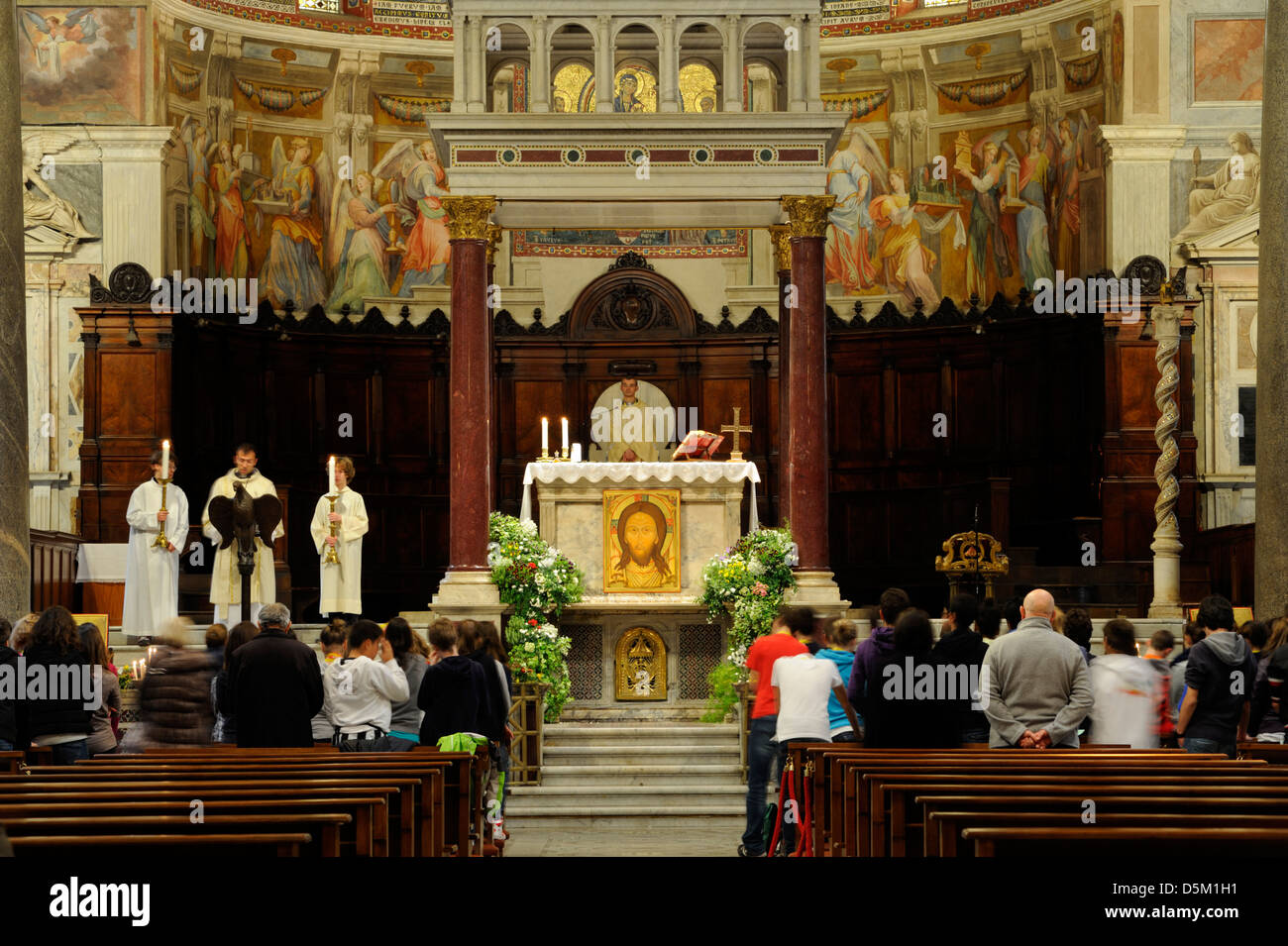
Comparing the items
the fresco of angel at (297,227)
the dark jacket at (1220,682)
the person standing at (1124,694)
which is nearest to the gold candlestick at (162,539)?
the fresco of angel at (297,227)

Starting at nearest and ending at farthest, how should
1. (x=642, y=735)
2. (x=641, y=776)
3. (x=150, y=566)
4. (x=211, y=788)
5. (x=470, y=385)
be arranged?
1. (x=211, y=788)
2. (x=641, y=776)
3. (x=150, y=566)
4. (x=642, y=735)
5. (x=470, y=385)

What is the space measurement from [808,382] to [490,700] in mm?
7678

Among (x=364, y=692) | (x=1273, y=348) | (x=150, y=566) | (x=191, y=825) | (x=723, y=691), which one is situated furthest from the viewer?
(x=723, y=691)

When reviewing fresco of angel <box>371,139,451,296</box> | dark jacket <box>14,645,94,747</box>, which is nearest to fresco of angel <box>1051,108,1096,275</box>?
→ fresco of angel <box>371,139,451,296</box>

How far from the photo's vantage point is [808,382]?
17.1 metres

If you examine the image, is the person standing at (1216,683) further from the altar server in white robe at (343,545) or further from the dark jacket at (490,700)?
the altar server in white robe at (343,545)

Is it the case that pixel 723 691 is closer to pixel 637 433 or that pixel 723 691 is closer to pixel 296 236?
pixel 637 433

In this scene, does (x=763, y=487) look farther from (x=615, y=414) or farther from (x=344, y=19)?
(x=344, y=19)

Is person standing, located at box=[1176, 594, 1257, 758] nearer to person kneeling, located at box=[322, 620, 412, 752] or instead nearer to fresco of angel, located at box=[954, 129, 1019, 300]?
person kneeling, located at box=[322, 620, 412, 752]

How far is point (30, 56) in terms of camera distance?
21.2 m

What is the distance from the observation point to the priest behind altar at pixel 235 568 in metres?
15.3

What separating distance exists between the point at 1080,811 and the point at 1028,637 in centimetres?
312

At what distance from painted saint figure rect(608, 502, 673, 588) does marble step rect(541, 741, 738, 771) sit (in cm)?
199

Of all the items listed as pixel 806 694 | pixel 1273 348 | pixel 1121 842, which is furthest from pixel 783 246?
pixel 1121 842
